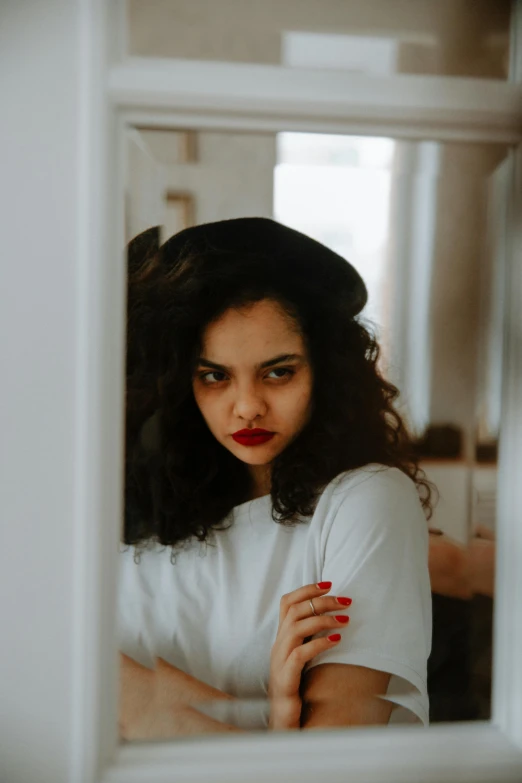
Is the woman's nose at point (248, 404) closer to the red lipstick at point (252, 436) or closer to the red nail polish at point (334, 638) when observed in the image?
the red lipstick at point (252, 436)

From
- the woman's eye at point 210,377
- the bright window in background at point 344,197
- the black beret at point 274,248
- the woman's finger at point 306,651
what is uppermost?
the bright window in background at point 344,197

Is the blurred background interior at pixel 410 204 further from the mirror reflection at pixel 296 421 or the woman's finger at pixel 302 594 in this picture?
the woman's finger at pixel 302 594

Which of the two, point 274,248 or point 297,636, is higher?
point 274,248

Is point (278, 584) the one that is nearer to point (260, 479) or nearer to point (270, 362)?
point (260, 479)

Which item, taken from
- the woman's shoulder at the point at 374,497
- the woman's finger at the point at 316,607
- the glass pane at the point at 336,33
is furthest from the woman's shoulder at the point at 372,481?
the glass pane at the point at 336,33

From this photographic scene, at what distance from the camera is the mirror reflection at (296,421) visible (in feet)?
2.06

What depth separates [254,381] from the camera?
0.64 meters

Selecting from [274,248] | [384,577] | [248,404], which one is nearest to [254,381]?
[248,404]

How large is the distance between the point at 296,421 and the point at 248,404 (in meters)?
0.05

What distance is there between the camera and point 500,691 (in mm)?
684

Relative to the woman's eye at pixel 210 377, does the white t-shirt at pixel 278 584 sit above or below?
below

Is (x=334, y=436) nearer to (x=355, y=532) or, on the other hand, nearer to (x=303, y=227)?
(x=355, y=532)

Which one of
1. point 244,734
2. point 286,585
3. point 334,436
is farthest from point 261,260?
point 244,734

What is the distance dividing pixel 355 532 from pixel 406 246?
0.95ft
